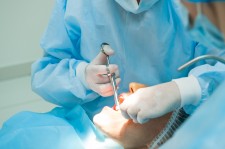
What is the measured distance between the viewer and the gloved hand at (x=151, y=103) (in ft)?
2.70

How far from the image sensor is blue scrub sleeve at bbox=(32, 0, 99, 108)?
1081mm

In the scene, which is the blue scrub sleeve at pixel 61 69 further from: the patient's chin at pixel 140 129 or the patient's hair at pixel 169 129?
the patient's hair at pixel 169 129

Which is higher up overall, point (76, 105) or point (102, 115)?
point (102, 115)

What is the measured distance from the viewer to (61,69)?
3.65 feet

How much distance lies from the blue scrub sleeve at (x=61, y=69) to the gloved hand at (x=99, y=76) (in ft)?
0.20

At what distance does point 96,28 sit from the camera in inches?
41.3

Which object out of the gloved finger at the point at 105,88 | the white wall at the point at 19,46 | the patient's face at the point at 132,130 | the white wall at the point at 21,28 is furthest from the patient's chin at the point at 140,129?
the white wall at the point at 21,28

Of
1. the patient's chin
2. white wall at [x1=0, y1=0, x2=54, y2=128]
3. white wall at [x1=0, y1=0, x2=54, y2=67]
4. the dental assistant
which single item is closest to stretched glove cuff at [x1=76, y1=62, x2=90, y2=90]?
the patient's chin

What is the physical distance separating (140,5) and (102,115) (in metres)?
0.35

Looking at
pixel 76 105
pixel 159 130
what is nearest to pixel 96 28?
pixel 76 105

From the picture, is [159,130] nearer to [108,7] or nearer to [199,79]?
[199,79]

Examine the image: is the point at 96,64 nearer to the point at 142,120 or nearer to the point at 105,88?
the point at 105,88

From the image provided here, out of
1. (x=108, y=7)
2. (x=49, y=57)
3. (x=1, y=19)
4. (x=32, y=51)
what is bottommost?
(x=32, y=51)

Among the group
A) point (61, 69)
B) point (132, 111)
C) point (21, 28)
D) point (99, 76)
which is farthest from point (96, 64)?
point (21, 28)
